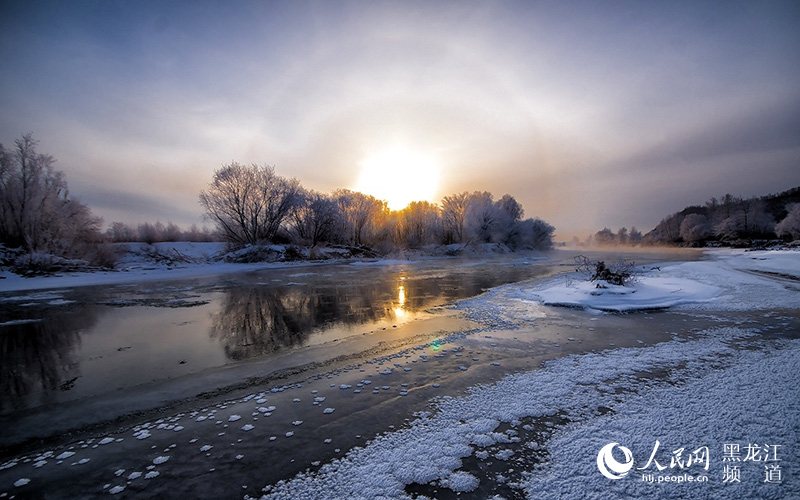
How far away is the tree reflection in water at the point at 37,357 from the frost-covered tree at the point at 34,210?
18948mm

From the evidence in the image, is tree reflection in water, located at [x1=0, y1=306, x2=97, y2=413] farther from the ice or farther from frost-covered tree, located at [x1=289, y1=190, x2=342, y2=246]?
frost-covered tree, located at [x1=289, y1=190, x2=342, y2=246]

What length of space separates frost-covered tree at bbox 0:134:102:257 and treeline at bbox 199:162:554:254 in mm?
12696

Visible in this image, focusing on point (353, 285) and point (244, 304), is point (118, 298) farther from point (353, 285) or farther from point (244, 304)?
point (353, 285)

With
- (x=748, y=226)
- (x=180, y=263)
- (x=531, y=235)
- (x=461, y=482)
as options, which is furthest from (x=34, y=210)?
(x=748, y=226)

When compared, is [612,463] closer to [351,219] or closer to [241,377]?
[241,377]

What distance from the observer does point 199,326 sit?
7.96m

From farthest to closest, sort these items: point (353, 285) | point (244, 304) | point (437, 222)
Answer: point (437, 222) → point (353, 285) → point (244, 304)

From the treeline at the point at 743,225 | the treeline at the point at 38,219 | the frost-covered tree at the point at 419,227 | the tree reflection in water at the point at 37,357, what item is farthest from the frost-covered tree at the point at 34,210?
the treeline at the point at 743,225

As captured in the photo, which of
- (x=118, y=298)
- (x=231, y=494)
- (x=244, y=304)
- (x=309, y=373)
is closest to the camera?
(x=231, y=494)

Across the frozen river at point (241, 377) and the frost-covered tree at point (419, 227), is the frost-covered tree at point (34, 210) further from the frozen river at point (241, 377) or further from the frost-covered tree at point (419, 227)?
the frost-covered tree at point (419, 227)

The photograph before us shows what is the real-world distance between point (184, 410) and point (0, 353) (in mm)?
5656

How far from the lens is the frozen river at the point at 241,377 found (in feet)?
9.29

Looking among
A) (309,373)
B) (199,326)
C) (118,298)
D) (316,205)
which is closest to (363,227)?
(316,205)

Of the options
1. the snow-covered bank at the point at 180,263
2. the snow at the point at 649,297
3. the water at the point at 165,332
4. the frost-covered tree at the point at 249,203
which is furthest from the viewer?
the frost-covered tree at the point at 249,203
